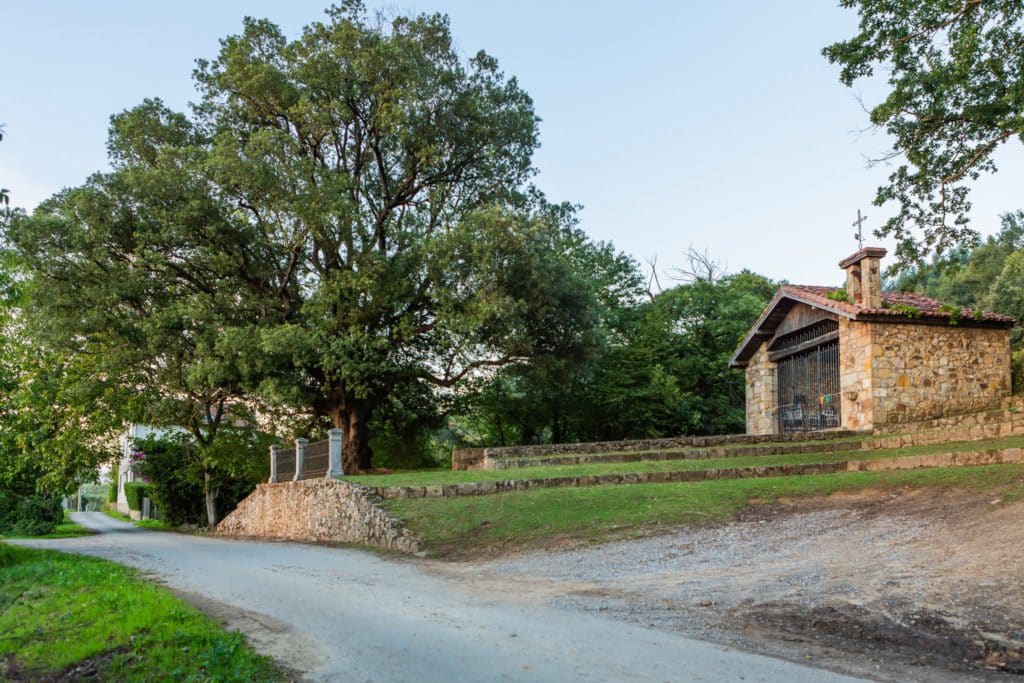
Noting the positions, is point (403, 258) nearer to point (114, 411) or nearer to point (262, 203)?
point (262, 203)

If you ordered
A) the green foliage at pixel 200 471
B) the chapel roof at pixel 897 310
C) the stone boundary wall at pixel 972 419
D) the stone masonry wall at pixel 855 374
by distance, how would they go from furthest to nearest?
the green foliage at pixel 200 471 → the stone masonry wall at pixel 855 374 → the chapel roof at pixel 897 310 → the stone boundary wall at pixel 972 419

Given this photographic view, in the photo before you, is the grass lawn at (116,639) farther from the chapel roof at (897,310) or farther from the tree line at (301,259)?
the chapel roof at (897,310)

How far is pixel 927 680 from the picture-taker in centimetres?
506

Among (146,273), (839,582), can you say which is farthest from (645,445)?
(146,273)

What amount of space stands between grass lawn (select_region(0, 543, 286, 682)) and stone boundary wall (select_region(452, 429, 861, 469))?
39.2 feet

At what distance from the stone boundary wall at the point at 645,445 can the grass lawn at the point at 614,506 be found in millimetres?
6537

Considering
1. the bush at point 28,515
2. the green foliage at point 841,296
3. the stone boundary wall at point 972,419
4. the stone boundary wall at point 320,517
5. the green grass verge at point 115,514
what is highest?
the green foliage at point 841,296

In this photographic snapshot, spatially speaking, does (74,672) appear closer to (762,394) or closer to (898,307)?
(898,307)

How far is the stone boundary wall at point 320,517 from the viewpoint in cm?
1394

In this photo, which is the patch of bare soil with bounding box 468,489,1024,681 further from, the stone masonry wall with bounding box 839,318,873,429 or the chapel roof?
the chapel roof

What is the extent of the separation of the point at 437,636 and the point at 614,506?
665cm

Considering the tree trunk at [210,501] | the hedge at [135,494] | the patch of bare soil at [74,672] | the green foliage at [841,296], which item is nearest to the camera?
the patch of bare soil at [74,672]

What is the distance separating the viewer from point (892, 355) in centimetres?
2058

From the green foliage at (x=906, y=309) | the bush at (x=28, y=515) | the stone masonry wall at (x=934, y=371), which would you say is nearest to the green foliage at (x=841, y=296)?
the green foliage at (x=906, y=309)
